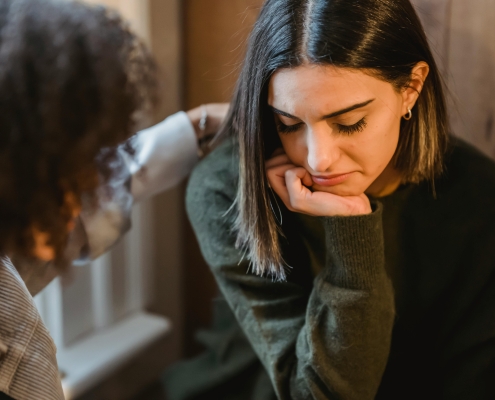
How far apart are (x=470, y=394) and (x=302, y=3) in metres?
0.65

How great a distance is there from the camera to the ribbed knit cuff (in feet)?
2.69

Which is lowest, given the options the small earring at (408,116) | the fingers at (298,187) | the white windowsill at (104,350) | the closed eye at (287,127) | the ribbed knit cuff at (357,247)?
the white windowsill at (104,350)

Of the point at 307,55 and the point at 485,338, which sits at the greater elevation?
the point at 307,55

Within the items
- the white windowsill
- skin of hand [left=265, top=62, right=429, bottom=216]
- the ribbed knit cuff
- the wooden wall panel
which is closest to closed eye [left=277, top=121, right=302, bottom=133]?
skin of hand [left=265, top=62, right=429, bottom=216]

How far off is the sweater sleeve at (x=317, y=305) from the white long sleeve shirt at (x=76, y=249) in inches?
4.0

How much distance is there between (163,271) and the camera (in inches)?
58.6

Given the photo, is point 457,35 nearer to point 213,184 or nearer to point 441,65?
point 441,65

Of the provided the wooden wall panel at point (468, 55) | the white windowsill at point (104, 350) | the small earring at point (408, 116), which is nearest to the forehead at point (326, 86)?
the small earring at point (408, 116)

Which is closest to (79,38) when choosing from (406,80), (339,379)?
(406,80)

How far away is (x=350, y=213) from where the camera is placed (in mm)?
832

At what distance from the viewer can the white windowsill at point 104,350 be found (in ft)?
3.82

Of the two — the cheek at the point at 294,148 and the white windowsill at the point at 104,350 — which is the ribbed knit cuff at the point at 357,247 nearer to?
the cheek at the point at 294,148

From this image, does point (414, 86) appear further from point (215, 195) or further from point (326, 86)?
point (215, 195)

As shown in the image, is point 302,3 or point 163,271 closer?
point 302,3
